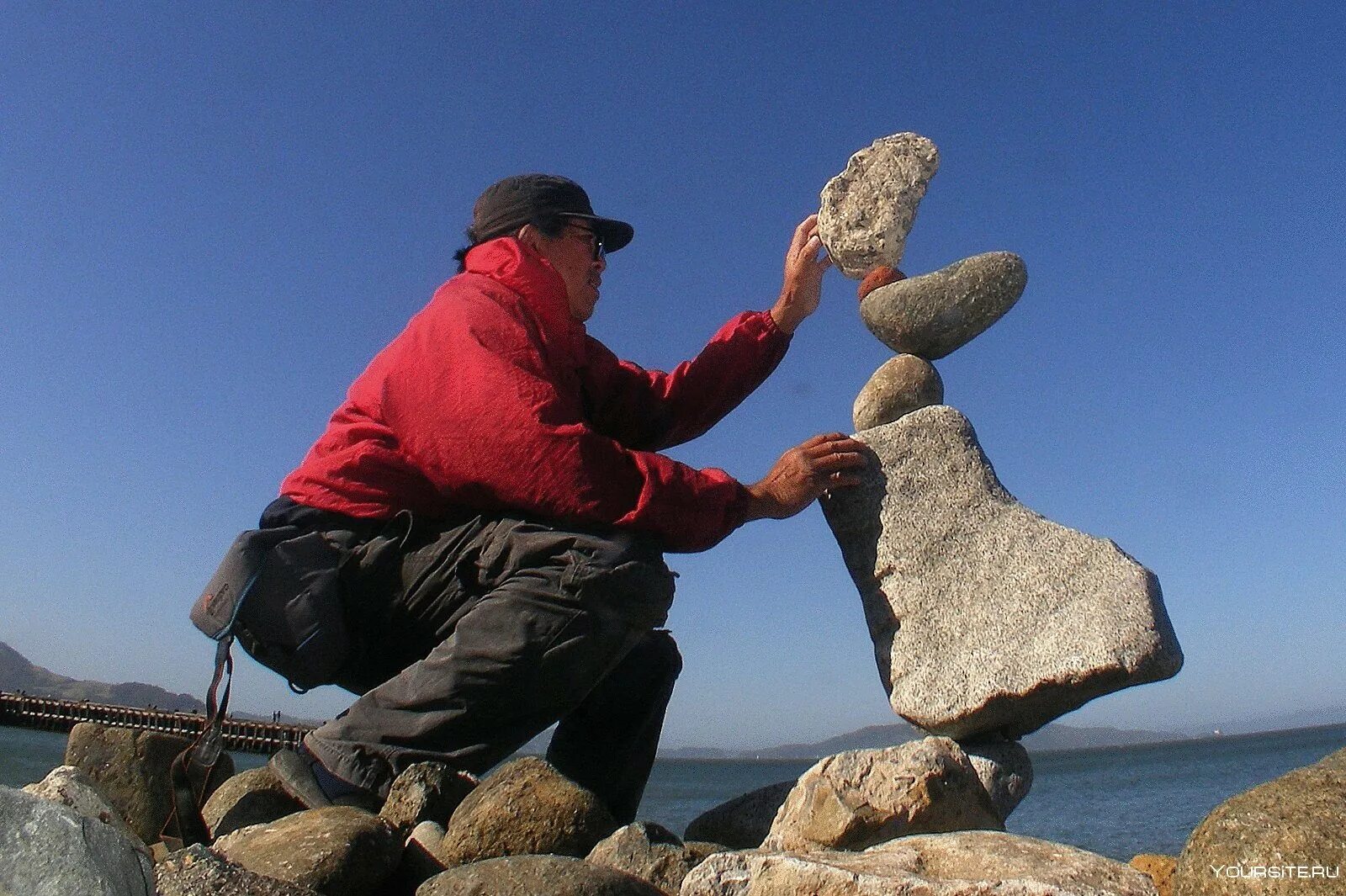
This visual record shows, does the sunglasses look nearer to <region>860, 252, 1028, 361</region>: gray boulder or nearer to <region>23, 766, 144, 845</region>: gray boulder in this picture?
<region>860, 252, 1028, 361</region>: gray boulder

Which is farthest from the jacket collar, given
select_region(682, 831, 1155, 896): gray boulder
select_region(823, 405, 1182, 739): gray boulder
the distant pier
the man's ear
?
the distant pier

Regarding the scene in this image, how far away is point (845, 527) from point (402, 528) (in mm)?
1705

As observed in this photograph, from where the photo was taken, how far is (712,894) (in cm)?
199

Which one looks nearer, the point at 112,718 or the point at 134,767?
the point at 134,767

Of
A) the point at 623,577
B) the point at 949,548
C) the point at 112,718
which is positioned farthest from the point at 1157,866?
the point at 112,718

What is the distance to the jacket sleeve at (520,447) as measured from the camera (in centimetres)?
287

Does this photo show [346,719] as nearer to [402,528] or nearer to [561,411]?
[402,528]

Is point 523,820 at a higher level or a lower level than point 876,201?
lower

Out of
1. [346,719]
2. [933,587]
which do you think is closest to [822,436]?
[933,587]

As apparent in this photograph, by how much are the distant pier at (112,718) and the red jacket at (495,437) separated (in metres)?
16.0

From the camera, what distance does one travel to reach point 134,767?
377 centimetres

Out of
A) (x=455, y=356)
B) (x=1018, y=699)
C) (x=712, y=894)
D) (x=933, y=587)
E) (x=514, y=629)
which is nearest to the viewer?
(x=712, y=894)

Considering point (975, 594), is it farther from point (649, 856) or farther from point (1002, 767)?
point (649, 856)

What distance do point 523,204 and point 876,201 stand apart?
1.48m
